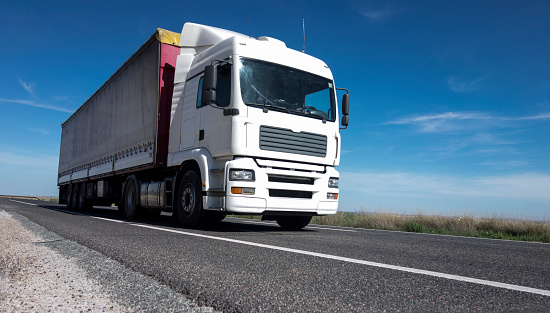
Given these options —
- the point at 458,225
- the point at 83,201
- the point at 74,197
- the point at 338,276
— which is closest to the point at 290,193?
the point at 338,276

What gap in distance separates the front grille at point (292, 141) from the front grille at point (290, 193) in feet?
2.15

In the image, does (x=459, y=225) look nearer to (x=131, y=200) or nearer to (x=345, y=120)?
(x=345, y=120)

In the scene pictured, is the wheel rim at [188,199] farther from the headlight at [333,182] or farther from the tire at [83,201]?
the tire at [83,201]

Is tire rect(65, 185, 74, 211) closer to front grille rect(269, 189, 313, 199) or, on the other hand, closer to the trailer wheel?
the trailer wheel

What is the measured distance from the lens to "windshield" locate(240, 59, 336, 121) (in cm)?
700

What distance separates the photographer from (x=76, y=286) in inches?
104

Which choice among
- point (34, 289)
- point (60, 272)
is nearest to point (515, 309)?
point (34, 289)

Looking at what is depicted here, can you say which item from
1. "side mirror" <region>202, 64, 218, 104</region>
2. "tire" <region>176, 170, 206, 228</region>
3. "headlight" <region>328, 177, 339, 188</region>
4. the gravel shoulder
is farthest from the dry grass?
the gravel shoulder

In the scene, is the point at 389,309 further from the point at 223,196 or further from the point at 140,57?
the point at 140,57

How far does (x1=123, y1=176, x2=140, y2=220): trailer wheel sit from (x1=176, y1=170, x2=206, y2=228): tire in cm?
245

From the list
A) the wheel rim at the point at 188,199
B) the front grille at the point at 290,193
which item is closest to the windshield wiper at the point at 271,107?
the front grille at the point at 290,193

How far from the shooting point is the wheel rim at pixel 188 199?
24.8 ft

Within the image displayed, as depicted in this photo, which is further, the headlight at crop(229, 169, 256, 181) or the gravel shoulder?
the headlight at crop(229, 169, 256, 181)

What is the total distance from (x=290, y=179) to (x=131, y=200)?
5.13 metres
